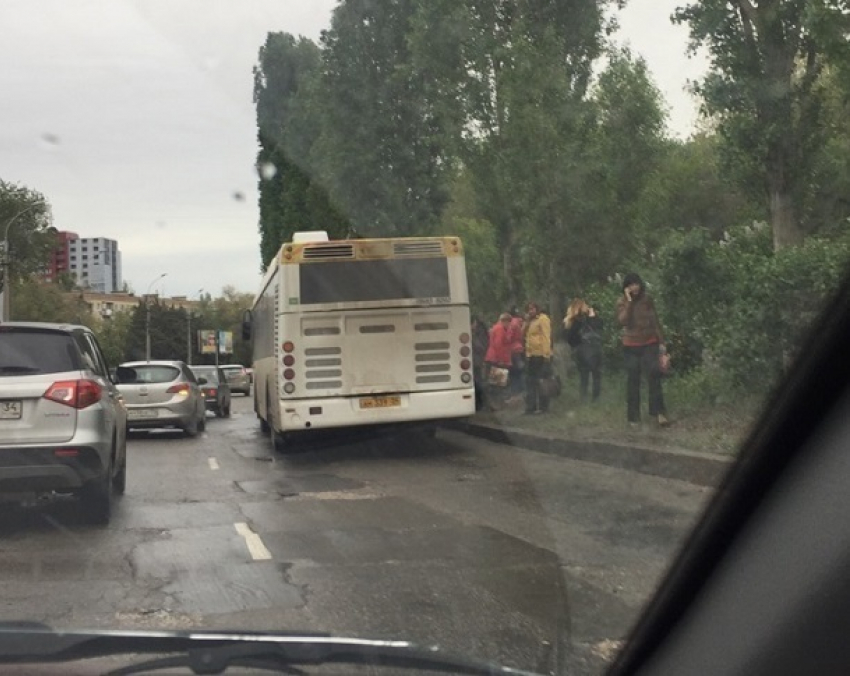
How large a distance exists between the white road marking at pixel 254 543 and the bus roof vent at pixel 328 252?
6207 millimetres

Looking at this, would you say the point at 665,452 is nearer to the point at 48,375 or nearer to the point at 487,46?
the point at 48,375

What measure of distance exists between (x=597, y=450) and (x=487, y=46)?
28.2 feet

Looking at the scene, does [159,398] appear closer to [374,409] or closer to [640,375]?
[374,409]

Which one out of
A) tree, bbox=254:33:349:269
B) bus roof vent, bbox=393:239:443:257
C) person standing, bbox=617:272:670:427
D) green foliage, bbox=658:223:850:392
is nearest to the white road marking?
green foliage, bbox=658:223:850:392

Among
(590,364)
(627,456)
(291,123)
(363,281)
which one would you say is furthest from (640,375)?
(291,123)

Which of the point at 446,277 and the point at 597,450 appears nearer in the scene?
the point at 597,450

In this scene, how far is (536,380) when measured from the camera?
17.8m

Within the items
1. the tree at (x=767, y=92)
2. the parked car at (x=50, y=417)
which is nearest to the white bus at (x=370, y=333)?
the tree at (x=767, y=92)

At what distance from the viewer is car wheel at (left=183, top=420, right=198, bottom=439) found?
21458 millimetres

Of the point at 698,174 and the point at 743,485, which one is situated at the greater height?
the point at 698,174

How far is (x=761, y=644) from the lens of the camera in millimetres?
2596

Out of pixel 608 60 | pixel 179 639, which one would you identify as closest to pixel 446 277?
pixel 608 60

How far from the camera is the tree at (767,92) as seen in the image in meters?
12.2

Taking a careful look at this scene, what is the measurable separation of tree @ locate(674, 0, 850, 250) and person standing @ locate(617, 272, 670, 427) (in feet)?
5.35
